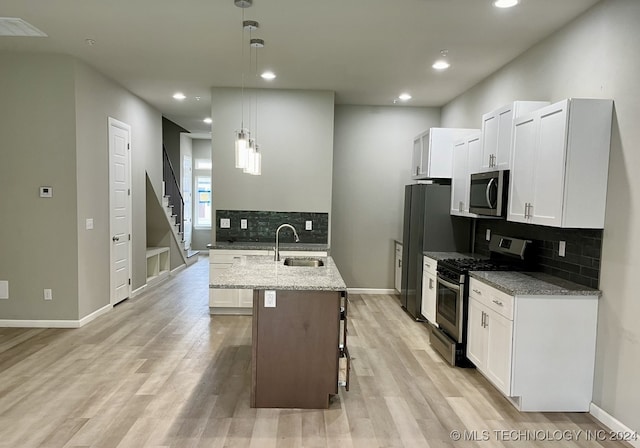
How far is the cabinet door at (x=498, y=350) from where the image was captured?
10.1 feet

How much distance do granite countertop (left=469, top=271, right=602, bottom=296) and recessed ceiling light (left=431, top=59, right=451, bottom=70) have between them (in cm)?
233

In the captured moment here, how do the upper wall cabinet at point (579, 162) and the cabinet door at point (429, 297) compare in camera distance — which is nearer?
the upper wall cabinet at point (579, 162)

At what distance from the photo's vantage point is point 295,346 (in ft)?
9.96

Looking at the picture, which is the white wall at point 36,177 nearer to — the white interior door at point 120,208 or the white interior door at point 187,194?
the white interior door at point 120,208

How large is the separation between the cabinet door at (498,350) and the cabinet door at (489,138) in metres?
1.54

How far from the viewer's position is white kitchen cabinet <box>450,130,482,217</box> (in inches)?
178

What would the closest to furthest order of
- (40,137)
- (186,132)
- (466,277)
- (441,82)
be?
(466,277), (40,137), (441,82), (186,132)

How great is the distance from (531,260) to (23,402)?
14.2 feet

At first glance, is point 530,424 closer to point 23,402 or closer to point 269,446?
point 269,446

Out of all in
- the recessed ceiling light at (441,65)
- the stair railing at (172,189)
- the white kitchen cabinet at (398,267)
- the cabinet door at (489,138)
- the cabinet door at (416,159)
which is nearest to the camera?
the cabinet door at (489,138)

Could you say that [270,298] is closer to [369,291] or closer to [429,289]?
[429,289]

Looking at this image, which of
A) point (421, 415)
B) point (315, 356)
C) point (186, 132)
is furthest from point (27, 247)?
point (186, 132)

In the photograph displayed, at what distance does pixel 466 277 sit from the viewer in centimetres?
382

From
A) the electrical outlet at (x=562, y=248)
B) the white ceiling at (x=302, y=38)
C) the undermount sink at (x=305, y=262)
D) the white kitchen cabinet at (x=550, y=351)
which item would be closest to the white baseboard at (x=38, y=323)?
the undermount sink at (x=305, y=262)
